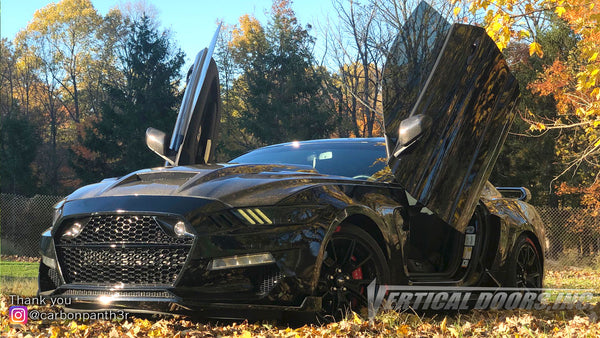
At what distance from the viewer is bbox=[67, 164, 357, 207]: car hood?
4.46 m

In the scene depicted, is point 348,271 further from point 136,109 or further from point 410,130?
point 136,109

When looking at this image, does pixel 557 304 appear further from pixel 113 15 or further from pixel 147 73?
pixel 113 15

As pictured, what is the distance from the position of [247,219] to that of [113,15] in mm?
48795

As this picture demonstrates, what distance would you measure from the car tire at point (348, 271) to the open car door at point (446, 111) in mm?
550

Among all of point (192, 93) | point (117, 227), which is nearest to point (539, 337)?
point (117, 227)

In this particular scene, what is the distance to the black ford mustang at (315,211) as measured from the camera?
431 centimetres

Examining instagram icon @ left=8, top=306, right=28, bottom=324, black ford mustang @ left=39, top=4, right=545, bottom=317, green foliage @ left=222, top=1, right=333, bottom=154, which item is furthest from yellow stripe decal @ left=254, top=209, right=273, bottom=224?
green foliage @ left=222, top=1, right=333, bottom=154

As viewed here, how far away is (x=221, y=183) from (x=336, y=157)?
154 cm

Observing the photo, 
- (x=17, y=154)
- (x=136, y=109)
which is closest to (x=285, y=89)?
(x=136, y=109)

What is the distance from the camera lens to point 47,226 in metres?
21.9

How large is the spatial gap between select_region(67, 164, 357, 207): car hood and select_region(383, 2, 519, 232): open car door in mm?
538

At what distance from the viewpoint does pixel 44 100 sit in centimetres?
4809

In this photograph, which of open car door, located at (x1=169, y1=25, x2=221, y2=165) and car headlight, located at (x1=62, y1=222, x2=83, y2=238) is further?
open car door, located at (x1=169, y1=25, x2=221, y2=165)

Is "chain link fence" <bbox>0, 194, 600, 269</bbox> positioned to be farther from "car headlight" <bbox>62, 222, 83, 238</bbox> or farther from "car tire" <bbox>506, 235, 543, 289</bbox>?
"car headlight" <bbox>62, 222, 83, 238</bbox>
